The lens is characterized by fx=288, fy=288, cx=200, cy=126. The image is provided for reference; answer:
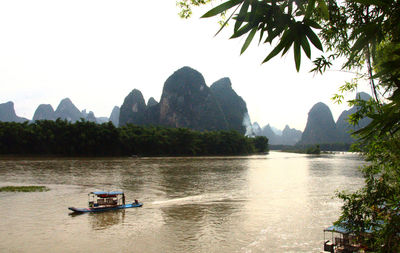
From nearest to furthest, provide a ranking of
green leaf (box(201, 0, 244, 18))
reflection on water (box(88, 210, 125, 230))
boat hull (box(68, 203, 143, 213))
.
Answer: green leaf (box(201, 0, 244, 18)) → reflection on water (box(88, 210, 125, 230)) → boat hull (box(68, 203, 143, 213))

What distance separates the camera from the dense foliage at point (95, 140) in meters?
45.0

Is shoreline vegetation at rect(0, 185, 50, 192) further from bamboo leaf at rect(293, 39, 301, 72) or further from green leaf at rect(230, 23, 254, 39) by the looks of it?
bamboo leaf at rect(293, 39, 301, 72)

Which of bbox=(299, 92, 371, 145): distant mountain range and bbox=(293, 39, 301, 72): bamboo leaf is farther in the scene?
bbox=(299, 92, 371, 145): distant mountain range

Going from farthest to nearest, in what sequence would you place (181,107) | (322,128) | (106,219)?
(322,128)
(181,107)
(106,219)

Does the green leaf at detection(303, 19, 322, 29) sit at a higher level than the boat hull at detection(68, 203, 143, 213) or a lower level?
higher

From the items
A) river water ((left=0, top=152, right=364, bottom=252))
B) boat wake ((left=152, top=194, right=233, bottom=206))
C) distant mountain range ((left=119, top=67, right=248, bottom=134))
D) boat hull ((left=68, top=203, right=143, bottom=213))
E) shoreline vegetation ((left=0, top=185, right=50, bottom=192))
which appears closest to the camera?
river water ((left=0, top=152, right=364, bottom=252))

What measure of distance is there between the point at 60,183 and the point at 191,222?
44.6ft

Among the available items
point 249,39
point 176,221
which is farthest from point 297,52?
point 176,221

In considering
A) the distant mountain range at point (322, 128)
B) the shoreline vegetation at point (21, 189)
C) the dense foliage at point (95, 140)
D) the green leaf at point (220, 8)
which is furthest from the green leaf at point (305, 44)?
the distant mountain range at point (322, 128)

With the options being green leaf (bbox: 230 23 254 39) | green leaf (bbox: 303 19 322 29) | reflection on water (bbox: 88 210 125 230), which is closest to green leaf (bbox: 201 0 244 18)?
green leaf (bbox: 230 23 254 39)

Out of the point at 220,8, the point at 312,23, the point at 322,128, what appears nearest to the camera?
the point at 220,8

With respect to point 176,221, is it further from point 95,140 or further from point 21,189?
point 95,140

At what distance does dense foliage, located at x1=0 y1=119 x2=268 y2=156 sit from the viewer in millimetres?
45000

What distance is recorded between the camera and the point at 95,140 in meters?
50.1
